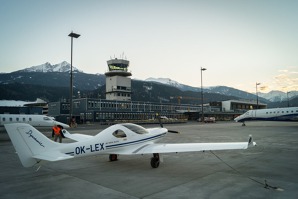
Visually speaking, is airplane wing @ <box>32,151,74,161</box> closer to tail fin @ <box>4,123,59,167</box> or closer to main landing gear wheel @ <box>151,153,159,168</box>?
tail fin @ <box>4,123,59,167</box>

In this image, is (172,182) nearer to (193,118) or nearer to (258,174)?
(258,174)

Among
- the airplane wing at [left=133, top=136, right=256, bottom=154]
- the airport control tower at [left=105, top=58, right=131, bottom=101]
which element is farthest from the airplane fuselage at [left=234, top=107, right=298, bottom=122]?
the airport control tower at [left=105, top=58, right=131, bottom=101]

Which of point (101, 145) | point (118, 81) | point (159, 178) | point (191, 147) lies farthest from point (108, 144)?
point (118, 81)

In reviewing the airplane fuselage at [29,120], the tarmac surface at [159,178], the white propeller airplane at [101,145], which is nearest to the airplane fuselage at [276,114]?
the tarmac surface at [159,178]

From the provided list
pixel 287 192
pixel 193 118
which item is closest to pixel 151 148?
pixel 287 192

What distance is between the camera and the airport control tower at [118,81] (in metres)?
112

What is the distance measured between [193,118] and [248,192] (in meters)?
115

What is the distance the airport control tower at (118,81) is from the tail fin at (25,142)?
331 ft

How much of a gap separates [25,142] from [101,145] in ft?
11.6

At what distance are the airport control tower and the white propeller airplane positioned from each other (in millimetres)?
98408

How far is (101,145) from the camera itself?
11.6 meters

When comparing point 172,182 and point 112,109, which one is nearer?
point 172,182

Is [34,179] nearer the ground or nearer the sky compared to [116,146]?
nearer the ground

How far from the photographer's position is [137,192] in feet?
26.7
